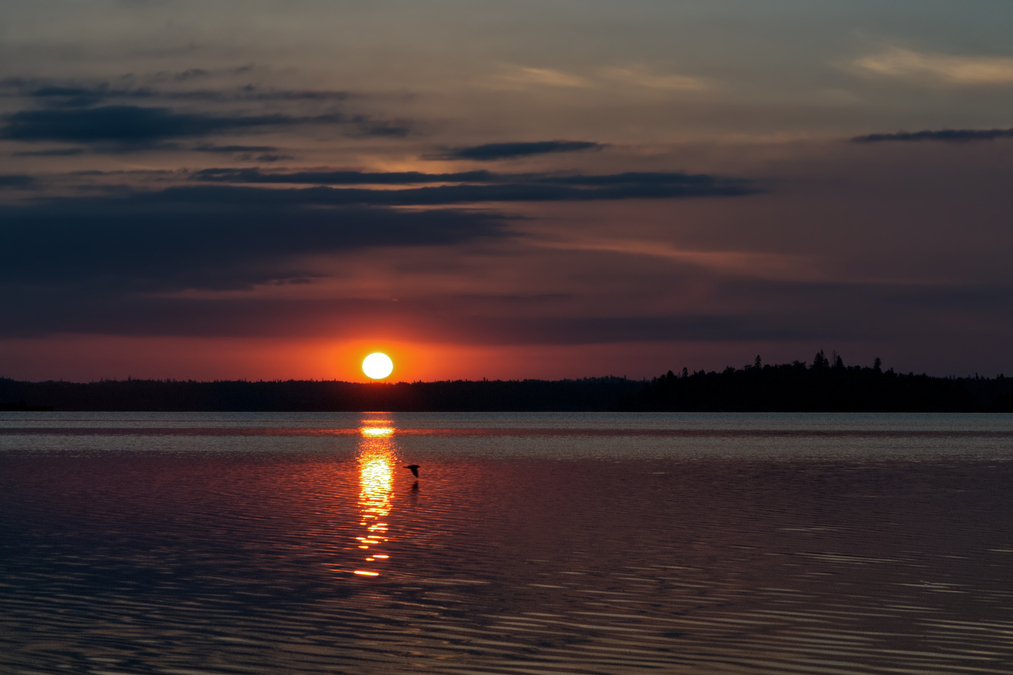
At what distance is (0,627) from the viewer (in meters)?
18.2

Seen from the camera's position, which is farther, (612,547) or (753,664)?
(612,547)

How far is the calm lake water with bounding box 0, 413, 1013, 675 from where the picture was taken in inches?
644

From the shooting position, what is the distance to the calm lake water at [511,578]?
16359 millimetres

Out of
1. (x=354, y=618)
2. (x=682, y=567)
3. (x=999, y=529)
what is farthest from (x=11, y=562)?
(x=999, y=529)

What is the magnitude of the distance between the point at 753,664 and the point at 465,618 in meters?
5.18

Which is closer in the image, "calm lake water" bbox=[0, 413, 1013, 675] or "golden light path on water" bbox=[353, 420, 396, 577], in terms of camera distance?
"calm lake water" bbox=[0, 413, 1013, 675]

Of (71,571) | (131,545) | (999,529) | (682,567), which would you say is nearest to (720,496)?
(999,529)

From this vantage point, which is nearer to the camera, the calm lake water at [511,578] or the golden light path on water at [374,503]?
the calm lake water at [511,578]

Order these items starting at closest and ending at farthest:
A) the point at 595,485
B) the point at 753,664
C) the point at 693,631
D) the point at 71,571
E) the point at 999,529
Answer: the point at 753,664, the point at 693,631, the point at 71,571, the point at 999,529, the point at 595,485

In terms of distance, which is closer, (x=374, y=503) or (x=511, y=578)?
(x=511, y=578)

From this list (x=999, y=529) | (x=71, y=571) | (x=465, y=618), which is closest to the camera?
(x=465, y=618)

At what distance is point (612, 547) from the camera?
90.8ft

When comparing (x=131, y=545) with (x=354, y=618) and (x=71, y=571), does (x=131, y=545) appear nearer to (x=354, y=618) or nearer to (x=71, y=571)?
(x=71, y=571)

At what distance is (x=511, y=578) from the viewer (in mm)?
22938
